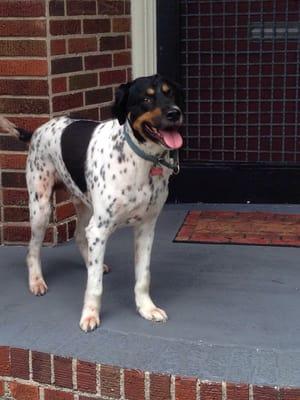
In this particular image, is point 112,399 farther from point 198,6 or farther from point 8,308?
point 198,6

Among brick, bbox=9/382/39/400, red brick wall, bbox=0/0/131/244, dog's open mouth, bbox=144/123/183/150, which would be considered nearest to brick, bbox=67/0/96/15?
red brick wall, bbox=0/0/131/244

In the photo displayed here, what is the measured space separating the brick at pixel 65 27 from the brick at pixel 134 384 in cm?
229

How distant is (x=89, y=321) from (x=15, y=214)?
1515mm

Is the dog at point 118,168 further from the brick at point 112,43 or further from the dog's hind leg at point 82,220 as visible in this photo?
the brick at point 112,43

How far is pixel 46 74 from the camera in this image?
476cm

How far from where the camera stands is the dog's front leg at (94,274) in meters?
3.72

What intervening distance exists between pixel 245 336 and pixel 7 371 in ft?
3.67

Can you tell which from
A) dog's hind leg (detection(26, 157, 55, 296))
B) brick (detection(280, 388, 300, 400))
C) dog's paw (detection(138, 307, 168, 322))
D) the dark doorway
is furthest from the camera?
the dark doorway

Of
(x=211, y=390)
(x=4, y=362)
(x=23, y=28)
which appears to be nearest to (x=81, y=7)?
(x=23, y=28)

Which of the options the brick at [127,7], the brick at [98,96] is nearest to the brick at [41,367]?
the brick at [98,96]

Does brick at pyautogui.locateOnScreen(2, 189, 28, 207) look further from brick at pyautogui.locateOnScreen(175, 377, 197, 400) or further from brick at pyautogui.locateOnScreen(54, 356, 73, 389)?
brick at pyautogui.locateOnScreen(175, 377, 197, 400)

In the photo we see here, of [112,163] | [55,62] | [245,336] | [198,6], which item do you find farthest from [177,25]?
[245,336]

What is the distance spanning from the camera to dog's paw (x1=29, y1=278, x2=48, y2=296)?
4.27m

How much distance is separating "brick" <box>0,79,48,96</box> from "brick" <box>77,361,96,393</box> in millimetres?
1939
